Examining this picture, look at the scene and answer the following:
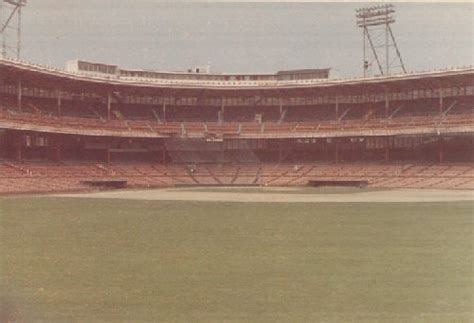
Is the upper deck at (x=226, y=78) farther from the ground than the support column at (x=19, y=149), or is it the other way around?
the upper deck at (x=226, y=78)

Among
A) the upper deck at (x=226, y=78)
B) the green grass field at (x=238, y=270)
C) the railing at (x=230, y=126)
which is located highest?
the upper deck at (x=226, y=78)

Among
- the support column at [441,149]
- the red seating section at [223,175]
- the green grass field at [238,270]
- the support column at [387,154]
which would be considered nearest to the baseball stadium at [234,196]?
the green grass field at [238,270]

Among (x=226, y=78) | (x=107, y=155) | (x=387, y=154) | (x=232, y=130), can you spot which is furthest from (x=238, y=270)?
(x=226, y=78)

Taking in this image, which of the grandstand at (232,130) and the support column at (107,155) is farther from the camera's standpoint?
the support column at (107,155)

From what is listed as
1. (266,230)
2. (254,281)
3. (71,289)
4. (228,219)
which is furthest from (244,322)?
(228,219)

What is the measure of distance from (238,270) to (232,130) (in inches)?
2496

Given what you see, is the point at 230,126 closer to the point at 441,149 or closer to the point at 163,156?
the point at 163,156

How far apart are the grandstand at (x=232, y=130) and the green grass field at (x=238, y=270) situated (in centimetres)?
3570

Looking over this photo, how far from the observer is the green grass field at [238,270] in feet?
31.8

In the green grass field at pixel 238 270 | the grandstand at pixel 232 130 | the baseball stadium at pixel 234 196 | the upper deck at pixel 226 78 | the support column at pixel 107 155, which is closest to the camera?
the green grass field at pixel 238 270

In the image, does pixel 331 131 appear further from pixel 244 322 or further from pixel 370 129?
pixel 244 322

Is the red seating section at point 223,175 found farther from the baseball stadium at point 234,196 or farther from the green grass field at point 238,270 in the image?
the green grass field at point 238,270

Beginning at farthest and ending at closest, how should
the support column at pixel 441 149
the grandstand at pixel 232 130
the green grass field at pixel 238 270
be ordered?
the support column at pixel 441 149 < the grandstand at pixel 232 130 < the green grass field at pixel 238 270

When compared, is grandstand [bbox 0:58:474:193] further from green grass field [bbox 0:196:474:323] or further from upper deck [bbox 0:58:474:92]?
green grass field [bbox 0:196:474:323]
